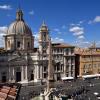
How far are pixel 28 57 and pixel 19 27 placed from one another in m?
7.57

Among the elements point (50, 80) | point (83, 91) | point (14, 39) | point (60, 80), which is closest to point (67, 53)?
point (60, 80)

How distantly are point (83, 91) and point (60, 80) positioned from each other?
21.2 metres

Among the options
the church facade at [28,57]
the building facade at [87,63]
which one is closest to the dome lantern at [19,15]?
the church facade at [28,57]

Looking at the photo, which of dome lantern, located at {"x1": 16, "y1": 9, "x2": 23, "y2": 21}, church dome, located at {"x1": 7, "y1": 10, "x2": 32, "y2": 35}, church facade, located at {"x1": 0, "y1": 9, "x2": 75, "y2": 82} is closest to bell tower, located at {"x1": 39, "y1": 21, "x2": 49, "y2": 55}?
church facade, located at {"x1": 0, "y1": 9, "x2": 75, "y2": 82}

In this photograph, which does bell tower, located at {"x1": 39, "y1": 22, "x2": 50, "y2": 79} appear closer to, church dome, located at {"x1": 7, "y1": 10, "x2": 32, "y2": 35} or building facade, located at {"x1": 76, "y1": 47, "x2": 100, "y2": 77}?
church dome, located at {"x1": 7, "y1": 10, "x2": 32, "y2": 35}

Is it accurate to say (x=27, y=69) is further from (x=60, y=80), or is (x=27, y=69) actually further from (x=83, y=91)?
(x=83, y=91)

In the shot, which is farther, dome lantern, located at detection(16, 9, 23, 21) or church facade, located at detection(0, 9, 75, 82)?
dome lantern, located at detection(16, 9, 23, 21)

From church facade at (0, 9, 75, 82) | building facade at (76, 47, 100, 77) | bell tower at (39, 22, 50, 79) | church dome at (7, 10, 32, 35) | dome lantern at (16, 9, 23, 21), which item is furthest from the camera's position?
building facade at (76, 47, 100, 77)

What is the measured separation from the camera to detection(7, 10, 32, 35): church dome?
7112 centimetres

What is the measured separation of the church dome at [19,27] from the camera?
233 feet

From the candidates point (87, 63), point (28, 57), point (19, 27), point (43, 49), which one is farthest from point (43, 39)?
point (87, 63)

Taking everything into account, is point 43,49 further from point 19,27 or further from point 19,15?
point 19,15

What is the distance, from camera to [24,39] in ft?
233

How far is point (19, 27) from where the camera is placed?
71.4 metres
